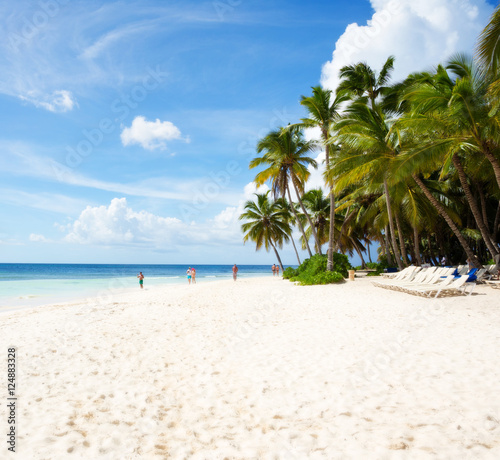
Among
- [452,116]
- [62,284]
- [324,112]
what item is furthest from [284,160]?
[62,284]

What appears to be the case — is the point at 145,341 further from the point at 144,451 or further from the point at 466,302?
the point at 466,302

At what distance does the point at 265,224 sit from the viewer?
3120 centimetres

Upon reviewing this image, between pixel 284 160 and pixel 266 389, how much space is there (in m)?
17.0

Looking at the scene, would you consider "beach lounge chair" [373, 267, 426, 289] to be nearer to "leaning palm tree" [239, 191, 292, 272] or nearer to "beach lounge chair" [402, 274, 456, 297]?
"beach lounge chair" [402, 274, 456, 297]

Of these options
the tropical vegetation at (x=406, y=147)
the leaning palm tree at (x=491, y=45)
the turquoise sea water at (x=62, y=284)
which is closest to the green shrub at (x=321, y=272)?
the tropical vegetation at (x=406, y=147)

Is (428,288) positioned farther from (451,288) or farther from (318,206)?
(318,206)

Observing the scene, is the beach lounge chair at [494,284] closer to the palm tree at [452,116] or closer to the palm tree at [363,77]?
the palm tree at [452,116]

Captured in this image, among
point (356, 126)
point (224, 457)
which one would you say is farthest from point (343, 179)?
point (224, 457)

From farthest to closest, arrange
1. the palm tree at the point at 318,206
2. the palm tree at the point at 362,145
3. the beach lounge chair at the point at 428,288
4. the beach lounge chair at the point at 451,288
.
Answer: the palm tree at the point at 318,206 < the palm tree at the point at 362,145 < the beach lounge chair at the point at 428,288 < the beach lounge chair at the point at 451,288

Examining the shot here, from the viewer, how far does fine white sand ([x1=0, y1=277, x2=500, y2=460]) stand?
289 centimetres

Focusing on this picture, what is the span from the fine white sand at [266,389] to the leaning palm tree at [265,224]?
2339 centimetres

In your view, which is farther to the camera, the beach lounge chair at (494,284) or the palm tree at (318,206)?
the palm tree at (318,206)

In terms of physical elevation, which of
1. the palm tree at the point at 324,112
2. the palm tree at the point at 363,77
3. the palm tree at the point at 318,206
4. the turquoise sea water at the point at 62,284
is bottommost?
the turquoise sea water at the point at 62,284

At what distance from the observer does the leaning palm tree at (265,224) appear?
101 feet
